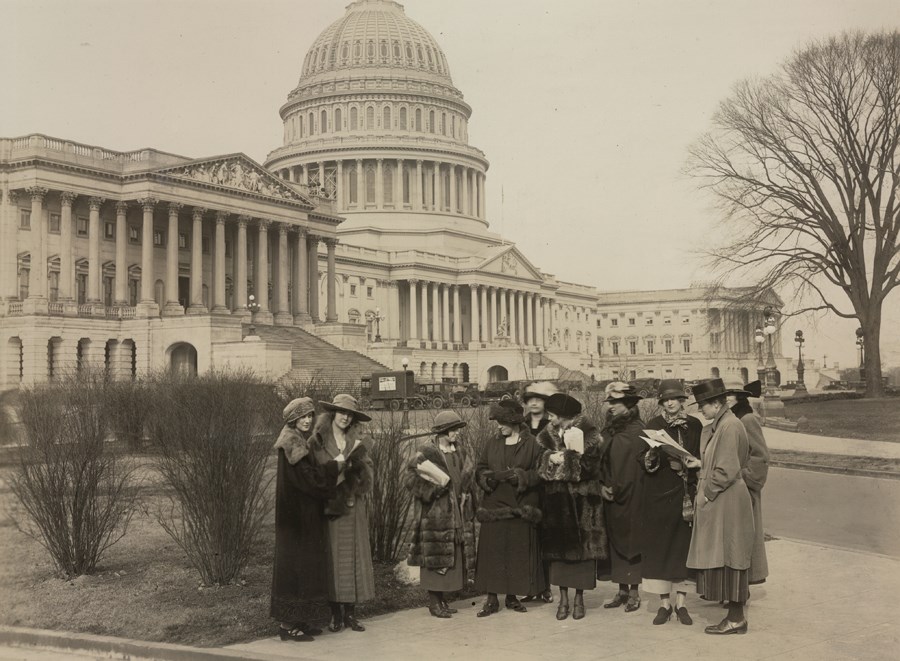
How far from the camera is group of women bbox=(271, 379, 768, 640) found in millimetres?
9789

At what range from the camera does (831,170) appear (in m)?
40.0

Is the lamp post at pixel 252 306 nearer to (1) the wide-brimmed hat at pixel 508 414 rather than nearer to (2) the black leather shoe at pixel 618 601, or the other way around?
(1) the wide-brimmed hat at pixel 508 414

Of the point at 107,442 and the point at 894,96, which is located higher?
the point at 894,96

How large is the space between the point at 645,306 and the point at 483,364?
157ft

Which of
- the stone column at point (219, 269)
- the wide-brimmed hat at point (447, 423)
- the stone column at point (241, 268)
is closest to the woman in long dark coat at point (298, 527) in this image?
the wide-brimmed hat at point (447, 423)

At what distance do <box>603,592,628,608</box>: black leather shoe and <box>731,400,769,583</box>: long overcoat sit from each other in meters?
1.42

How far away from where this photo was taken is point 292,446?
9727mm

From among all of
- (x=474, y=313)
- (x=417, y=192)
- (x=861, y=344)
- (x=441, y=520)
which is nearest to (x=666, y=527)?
(x=441, y=520)

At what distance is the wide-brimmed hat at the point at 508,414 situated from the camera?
10.5 metres

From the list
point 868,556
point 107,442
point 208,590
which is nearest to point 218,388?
point 107,442

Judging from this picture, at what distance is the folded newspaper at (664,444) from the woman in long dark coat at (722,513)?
0.81ft

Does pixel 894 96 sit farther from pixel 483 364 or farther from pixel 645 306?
pixel 645 306

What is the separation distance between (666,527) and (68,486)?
739cm

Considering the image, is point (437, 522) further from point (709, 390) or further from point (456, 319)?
point (456, 319)
